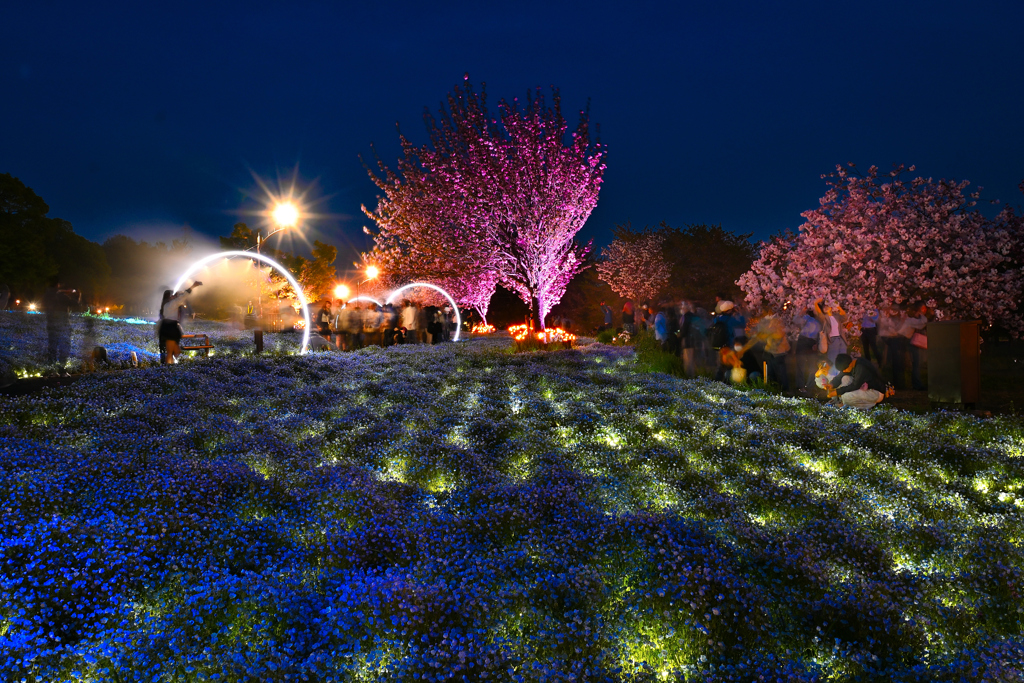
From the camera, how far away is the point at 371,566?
15.0 ft

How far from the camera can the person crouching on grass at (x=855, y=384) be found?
11.6 metres

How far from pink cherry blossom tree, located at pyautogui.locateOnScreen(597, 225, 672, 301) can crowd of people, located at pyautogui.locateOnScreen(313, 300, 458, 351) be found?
1958 cm

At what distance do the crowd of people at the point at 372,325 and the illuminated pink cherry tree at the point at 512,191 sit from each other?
16.5 ft

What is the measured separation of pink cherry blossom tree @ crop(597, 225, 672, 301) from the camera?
45.6 meters

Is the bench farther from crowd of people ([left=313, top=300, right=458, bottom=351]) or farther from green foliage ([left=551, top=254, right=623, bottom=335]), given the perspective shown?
green foliage ([left=551, top=254, right=623, bottom=335])

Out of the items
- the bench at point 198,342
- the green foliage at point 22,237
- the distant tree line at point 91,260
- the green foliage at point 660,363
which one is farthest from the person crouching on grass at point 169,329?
the green foliage at point 22,237

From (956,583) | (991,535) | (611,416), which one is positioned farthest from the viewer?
(611,416)

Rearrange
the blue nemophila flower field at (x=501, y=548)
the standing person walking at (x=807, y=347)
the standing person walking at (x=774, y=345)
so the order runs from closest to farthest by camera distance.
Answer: the blue nemophila flower field at (x=501, y=548) → the standing person walking at (x=774, y=345) → the standing person walking at (x=807, y=347)

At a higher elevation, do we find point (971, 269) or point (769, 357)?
point (971, 269)

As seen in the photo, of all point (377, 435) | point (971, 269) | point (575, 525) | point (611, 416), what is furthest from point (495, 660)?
point (971, 269)

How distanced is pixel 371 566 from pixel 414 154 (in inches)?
986

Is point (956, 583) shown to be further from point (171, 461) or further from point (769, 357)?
point (769, 357)

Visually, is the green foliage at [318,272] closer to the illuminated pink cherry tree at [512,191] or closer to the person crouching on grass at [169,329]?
the illuminated pink cherry tree at [512,191]

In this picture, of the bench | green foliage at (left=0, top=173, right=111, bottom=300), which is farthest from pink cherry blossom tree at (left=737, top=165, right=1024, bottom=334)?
green foliage at (left=0, top=173, right=111, bottom=300)
